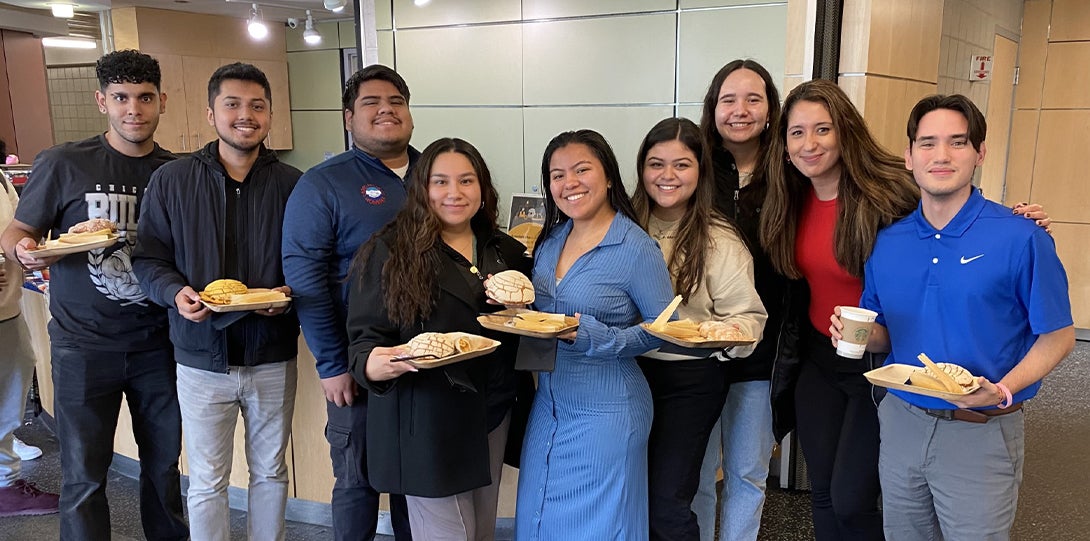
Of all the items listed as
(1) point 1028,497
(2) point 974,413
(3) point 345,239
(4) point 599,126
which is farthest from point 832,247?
(4) point 599,126

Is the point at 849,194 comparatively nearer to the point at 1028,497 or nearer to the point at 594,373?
the point at 594,373

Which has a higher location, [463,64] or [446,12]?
[446,12]

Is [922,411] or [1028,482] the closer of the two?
[922,411]

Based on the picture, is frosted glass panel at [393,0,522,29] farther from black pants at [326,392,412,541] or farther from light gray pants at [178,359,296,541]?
black pants at [326,392,412,541]

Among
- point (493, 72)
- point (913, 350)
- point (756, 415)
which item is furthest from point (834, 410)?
point (493, 72)

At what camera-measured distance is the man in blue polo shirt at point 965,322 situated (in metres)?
1.73

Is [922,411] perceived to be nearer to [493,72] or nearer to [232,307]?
[232,307]

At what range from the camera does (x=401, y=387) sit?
6.38 ft

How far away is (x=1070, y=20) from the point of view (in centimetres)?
612

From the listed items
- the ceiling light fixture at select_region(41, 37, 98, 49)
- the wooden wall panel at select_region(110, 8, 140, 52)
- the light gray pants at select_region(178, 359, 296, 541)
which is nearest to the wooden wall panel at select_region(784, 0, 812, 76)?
the light gray pants at select_region(178, 359, 296, 541)

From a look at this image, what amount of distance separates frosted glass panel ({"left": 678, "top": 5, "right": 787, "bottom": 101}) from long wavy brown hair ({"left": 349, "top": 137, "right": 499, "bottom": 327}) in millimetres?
3417

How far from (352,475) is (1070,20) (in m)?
6.70

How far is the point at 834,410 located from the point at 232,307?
5.81 ft

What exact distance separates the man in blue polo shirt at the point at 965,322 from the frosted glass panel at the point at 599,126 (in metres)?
3.50
